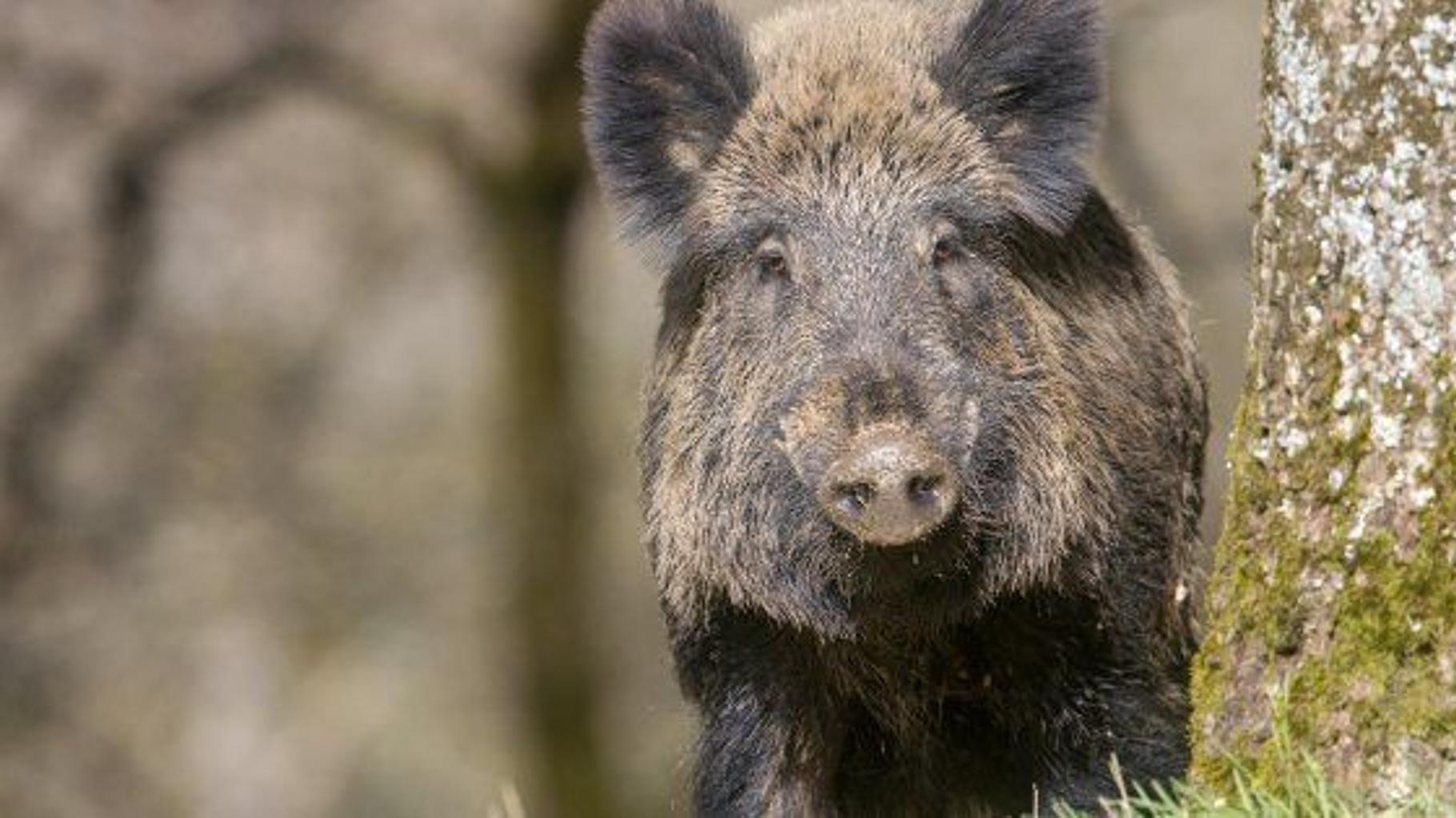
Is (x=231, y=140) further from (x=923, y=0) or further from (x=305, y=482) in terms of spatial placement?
(x=923, y=0)

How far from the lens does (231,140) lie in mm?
13094

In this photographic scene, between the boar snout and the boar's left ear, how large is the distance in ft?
3.57

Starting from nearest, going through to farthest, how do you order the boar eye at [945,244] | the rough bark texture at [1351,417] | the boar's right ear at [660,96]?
the rough bark texture at [1351,417], the boar eye at [945,244], the boar's right ear at [660,96]

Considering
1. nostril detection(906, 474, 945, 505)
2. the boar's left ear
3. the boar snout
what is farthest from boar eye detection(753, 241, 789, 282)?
nostril detection(906, 474, 945, 505)

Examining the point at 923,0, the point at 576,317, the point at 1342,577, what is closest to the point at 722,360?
the point at 923,0

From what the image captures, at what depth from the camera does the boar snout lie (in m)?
5.40

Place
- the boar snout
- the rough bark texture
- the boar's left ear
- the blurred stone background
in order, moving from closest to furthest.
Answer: the rough bark texture, the boar snout, the boar's left ear, the blurred stone background

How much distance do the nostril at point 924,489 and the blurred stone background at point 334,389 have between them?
719 cm

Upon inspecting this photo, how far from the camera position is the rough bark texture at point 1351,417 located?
4.74 metres

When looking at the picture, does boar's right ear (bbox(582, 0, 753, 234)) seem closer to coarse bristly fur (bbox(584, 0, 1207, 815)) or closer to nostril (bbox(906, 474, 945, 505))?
coarse bristly fur (bbox(584, 0, 1207, 815))

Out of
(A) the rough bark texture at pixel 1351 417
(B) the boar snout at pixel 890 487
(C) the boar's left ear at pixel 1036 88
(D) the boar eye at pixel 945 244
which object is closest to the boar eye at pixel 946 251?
(D) the boar eye at pixel 945 244

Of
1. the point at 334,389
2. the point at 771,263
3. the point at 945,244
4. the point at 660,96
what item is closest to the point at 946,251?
the point at 945,244

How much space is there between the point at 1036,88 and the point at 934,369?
0.94 m

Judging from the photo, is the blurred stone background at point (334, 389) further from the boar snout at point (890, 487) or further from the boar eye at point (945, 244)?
the boar snout at point (890, 487)
